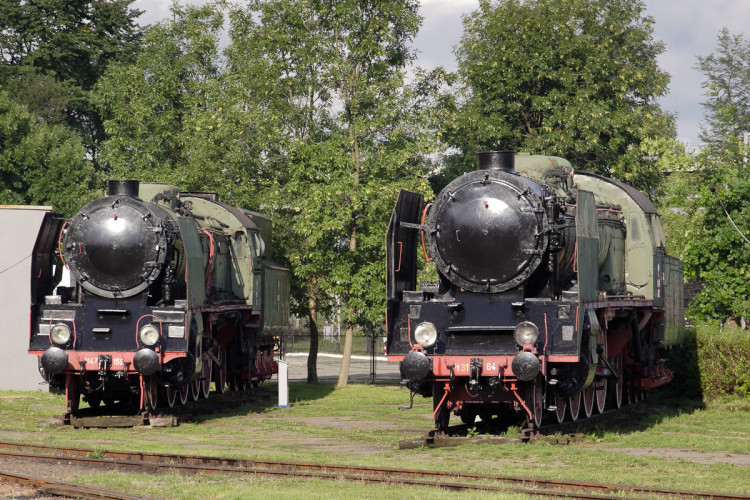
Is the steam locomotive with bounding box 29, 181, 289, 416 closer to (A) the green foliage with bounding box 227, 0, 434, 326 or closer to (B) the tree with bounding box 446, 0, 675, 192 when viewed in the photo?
(A) the green foliage with bounding box 227, 0, 434, 326

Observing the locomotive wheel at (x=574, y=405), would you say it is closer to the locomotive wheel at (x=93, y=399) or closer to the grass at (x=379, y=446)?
the grass at (x=379, y=446)

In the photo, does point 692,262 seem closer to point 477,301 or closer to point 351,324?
point 351,324

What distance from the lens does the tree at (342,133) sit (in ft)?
81.9

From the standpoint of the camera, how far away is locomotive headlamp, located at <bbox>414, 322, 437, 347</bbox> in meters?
14.1

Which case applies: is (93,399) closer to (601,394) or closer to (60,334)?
(60,334)

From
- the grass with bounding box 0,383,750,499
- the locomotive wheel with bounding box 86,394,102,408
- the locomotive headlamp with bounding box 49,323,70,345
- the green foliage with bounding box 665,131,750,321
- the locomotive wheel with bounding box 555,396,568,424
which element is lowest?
the grass with bounding box 0,383,750,499

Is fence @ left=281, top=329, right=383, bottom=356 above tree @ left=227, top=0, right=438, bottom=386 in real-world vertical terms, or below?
below

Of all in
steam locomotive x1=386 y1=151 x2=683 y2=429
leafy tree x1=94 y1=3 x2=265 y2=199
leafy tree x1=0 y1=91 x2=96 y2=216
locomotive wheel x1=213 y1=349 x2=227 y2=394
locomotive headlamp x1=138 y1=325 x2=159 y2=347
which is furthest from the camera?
leafy tree x1=0 y1=91 x2=96 y2=216

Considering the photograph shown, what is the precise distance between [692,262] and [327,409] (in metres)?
9.94

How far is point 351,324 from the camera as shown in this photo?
26.4 meters

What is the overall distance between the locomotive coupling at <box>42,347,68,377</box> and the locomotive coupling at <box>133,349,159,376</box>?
46.1 inches

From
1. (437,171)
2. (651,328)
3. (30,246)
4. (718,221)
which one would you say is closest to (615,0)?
(437,171)

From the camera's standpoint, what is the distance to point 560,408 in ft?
50.5

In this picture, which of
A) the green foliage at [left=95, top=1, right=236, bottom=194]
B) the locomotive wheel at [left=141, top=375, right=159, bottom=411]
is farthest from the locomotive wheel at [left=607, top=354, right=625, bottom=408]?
the green foliage at [left=95, top=1, right=236, bottom=194]
